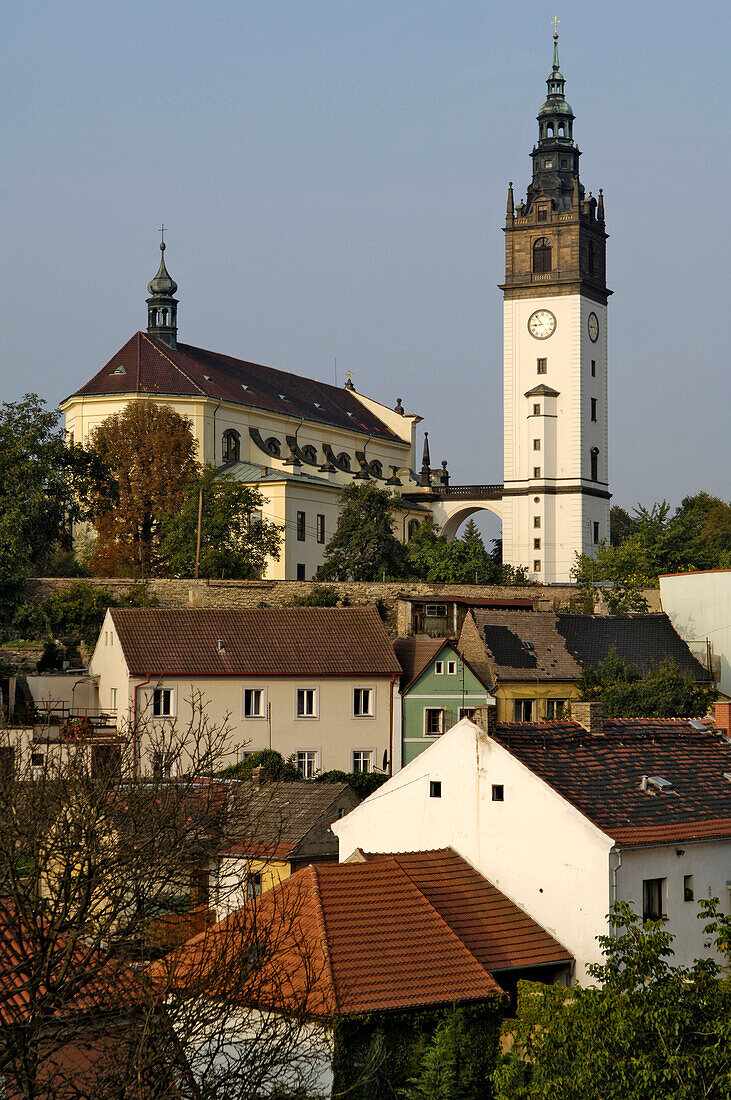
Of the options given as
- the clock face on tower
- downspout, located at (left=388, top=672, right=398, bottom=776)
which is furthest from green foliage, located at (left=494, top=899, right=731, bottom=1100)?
the clock face on tower

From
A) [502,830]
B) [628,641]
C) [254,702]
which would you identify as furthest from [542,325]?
[502,830]

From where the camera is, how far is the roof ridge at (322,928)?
63.5 ft

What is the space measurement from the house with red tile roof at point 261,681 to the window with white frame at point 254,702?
27mm

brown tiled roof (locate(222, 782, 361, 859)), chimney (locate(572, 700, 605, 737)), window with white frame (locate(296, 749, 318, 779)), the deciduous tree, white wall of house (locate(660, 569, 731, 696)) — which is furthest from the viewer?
the deciduous tree

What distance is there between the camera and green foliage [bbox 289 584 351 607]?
53.8 meters

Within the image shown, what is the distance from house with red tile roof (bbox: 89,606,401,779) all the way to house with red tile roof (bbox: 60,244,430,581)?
77.6ft

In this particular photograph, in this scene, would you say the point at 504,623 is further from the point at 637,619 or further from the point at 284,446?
the point at 284,446

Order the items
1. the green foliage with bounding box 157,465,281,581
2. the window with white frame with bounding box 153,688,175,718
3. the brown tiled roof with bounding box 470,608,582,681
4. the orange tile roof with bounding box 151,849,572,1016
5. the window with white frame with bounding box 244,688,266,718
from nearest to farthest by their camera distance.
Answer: the orange tile roof with bounding box 151,849,572,1016 → the window with white frame with bounding box 153,688,175,718 → the window with white frame with bounding box 244,688,266,718 → the brown tiled roof with bounding box 470,608,582,681 → the green foliage with bounding box 157,465,281,581

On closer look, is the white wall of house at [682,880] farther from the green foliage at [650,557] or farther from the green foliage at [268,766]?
the green foliage at [650,557]

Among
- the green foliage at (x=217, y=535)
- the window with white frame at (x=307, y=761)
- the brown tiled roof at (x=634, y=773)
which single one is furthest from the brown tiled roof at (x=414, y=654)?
the brown tiled roof at (x=634, y=773)

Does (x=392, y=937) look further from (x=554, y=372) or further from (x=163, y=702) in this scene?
(x=554, y=372)

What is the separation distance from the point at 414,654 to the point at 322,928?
86.7ft

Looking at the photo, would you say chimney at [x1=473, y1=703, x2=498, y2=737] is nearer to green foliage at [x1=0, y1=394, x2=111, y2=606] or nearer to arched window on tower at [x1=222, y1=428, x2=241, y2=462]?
green foliage at [x1=0, y1=394, x2=111, y2=606]

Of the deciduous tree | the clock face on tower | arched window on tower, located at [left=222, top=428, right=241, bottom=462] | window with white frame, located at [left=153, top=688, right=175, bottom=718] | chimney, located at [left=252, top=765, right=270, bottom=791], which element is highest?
the clock face on tower
